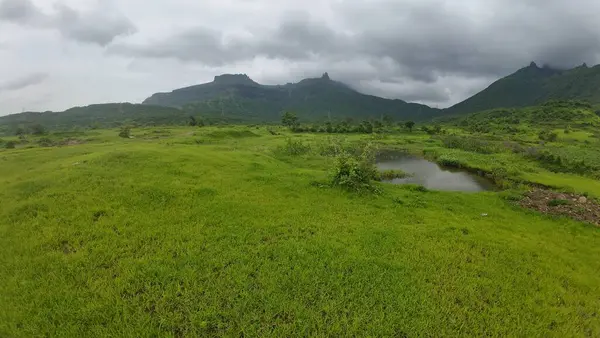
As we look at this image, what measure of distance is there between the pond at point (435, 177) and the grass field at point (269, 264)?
49.5ft

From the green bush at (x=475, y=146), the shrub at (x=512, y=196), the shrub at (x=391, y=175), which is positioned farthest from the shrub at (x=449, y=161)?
the shrub at (x=512, y=196)

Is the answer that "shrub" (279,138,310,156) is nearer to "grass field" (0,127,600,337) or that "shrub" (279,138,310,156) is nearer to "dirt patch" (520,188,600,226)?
"grass field" (0,127,600,337)

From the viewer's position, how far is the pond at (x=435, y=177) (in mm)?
34969

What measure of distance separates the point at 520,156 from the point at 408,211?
149 ft

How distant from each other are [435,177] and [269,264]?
115ft

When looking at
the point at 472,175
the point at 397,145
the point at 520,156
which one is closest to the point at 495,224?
the point at 472,175

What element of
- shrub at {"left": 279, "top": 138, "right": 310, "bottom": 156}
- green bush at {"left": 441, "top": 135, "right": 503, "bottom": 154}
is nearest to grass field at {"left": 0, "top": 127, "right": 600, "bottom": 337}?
shrub at {"left": 279, "top": 138, "right": 310, "bottom": 156}

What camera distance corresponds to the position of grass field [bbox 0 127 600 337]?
362 inches

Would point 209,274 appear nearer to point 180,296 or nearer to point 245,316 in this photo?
point 180,296

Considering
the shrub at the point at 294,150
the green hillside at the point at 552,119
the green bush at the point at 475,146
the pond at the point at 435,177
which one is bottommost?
the pond at the point at 435,177

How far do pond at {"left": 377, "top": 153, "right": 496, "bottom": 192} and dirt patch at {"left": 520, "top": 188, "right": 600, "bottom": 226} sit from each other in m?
8.80

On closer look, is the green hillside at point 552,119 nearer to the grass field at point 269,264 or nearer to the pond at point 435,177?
the pond at point 435,177

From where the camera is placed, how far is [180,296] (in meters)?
9.80

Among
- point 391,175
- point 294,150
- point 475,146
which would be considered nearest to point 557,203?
point 391,175
